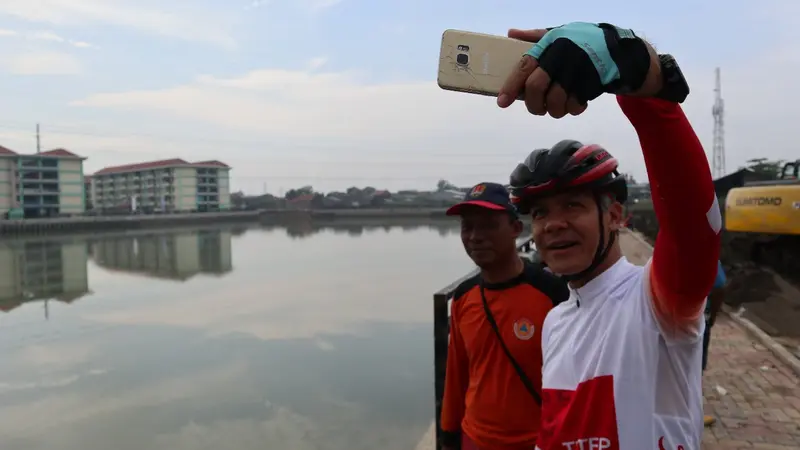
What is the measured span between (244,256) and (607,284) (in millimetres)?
30330

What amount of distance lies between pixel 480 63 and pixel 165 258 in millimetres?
32443

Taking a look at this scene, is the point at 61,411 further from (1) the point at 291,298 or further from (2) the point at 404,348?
(1) the point at 291,298

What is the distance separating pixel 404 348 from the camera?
9977 millimetres

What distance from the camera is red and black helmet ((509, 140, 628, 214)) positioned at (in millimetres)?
1542

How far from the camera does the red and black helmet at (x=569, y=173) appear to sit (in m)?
1.54

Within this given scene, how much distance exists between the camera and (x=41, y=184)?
64812 millimetres

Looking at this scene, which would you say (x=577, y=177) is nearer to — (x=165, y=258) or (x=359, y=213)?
(x=165, y=258)

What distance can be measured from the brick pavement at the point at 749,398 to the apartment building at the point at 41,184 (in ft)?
232

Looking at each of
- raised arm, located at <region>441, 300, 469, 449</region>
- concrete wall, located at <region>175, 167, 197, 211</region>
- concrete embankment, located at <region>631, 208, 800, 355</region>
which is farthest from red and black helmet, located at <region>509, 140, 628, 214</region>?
concrete wall, located at <region>175, 167, 197, 211</region>

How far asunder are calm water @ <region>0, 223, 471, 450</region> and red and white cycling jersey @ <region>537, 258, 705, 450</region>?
5.13 metres

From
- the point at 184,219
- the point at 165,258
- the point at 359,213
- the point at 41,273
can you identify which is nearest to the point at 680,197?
the point at 41,273

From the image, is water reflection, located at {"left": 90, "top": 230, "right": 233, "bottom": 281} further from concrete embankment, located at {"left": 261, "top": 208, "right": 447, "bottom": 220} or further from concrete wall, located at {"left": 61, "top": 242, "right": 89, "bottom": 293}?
concrete embankment, located at {"left": 261, "top": 208, "right": 447, "bottom": 220}

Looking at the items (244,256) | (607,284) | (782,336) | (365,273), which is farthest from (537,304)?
(244,256)

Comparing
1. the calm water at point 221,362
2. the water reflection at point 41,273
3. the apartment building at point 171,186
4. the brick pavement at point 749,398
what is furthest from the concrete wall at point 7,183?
the brick pavement at point 749,398
